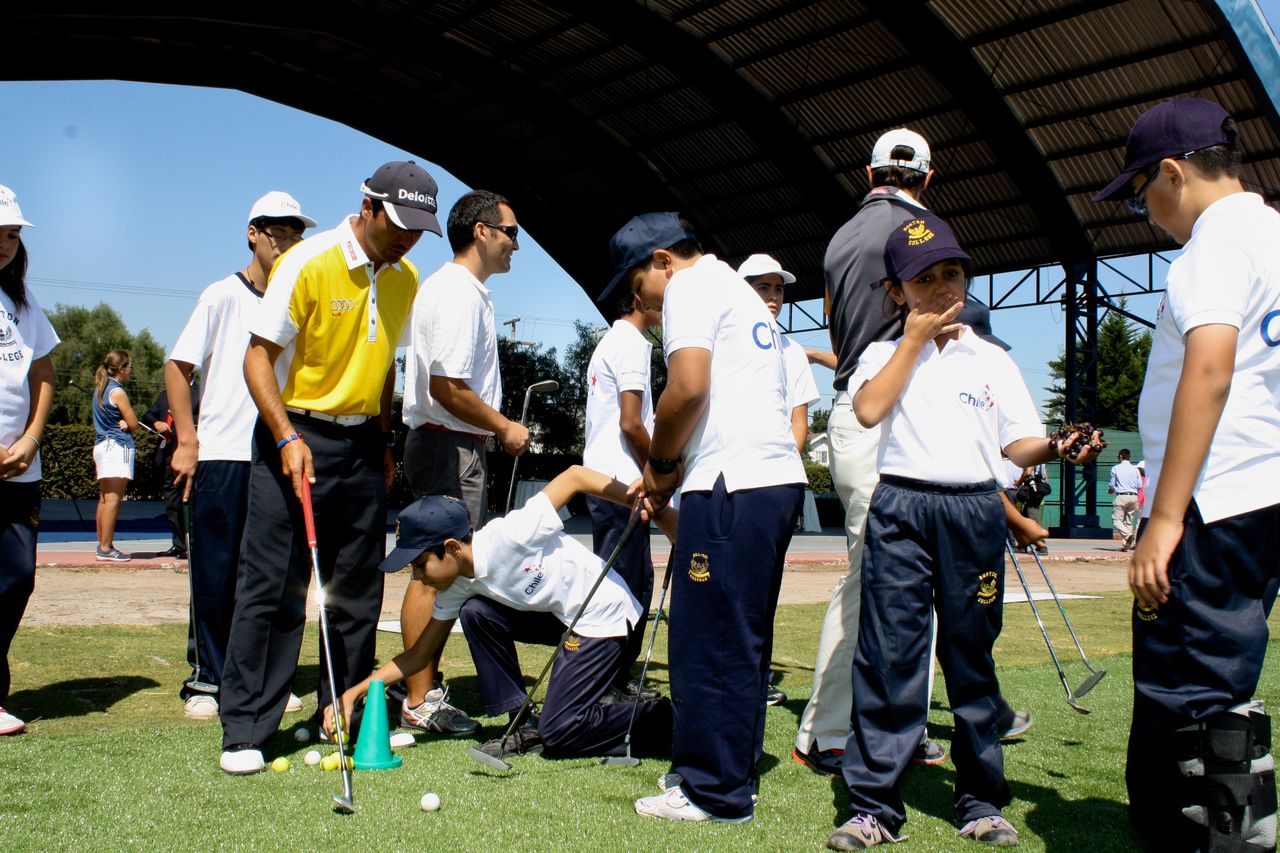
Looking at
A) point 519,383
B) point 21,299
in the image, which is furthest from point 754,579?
point 519,383

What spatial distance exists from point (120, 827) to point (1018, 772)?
297cm

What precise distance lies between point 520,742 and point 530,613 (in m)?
0.54

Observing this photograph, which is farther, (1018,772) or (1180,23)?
(1180,23)

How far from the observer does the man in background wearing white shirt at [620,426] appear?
4914 millimetres

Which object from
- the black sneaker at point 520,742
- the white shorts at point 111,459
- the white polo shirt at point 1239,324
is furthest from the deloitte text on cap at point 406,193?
the white shorts at point 111,459

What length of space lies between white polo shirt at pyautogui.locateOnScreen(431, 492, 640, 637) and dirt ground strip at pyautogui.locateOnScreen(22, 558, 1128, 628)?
3.99m

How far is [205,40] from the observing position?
22.8 metres

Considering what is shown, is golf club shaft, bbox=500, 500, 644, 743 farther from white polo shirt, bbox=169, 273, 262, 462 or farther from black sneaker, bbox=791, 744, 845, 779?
white polo shirt, bbox=169, 273, 262, 462

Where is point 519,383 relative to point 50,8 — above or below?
below

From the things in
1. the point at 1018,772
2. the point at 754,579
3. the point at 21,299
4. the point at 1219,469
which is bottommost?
the point at 1018,772

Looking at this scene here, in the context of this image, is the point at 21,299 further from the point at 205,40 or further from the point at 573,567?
the point at 205,40

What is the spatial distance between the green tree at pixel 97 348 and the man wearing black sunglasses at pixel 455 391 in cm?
5637

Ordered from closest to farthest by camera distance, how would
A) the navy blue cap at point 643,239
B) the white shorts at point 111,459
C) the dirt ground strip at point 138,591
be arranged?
the navy blue cap at point 643,239 < the dirt ground strip at point 138,591 < the white shorts at point 111,459

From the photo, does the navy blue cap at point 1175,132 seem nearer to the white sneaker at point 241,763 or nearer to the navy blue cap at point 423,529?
the navy blue cap at point 423,529
